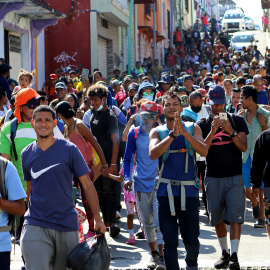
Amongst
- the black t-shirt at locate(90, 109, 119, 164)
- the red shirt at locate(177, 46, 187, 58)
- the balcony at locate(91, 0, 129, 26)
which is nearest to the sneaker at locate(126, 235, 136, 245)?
the black t-shirt at locate(90, 109, 119, 164)

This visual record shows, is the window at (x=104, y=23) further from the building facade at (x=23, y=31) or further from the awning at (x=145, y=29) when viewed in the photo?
the awning at (x=145, y=29)

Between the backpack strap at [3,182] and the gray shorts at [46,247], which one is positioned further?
the gray shorts at [46,247]

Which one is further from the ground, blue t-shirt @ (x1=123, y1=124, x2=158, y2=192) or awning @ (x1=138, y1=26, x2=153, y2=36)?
awning @ (x1=138, y1=26, x2=153, y2=36)

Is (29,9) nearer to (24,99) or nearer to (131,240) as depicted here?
(131,240)

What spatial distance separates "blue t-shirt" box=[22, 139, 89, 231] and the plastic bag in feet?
0.79

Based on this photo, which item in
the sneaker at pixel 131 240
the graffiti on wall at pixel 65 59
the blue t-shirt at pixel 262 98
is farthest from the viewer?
the graffiti on wall at pixel 65 59

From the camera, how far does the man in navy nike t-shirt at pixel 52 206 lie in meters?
5.22

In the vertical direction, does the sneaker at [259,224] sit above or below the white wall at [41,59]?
below

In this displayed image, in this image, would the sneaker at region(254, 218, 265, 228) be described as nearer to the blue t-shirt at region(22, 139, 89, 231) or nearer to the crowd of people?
the crowd of people

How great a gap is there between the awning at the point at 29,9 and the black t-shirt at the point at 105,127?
8.25 m

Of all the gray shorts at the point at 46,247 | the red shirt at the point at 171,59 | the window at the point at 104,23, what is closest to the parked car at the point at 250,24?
the red shirt at the point at 171,59

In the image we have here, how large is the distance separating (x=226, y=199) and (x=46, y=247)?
8.85ft

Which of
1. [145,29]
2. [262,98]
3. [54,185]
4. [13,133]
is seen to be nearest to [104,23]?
[145,29]

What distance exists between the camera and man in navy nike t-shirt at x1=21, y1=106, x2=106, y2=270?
5.22 metres
